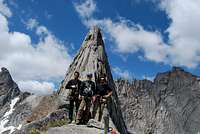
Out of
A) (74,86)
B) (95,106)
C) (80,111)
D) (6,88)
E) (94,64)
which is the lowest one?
(80,111)

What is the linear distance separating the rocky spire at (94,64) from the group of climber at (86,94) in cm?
1148

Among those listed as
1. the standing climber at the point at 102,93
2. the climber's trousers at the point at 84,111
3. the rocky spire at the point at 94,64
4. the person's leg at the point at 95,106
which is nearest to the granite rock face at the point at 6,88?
the rocky spire at the point at 94,64

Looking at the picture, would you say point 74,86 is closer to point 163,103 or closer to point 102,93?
point 102,93

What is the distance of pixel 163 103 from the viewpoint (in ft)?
567

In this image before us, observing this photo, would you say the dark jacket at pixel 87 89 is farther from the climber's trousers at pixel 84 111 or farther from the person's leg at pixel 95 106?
the person's leg at pixel 95 106

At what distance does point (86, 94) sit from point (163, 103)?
155499 mm

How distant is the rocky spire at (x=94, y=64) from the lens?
34094 millimetres

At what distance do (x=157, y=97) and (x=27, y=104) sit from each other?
5712 cm

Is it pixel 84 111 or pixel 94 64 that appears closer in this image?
pixel 84 111

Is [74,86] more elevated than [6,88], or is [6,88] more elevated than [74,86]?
[6,88]

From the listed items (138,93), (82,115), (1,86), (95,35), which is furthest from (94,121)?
(1,86)

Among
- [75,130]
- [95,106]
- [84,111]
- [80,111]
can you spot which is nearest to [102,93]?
[95,106]

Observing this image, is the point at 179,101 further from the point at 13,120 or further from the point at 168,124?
the point at 13,120

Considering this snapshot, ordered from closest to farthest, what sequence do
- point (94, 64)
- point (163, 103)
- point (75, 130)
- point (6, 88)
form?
point (75, 130)
point (94, 64)
point (163, 103)
point (6, 88)
